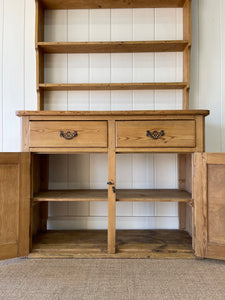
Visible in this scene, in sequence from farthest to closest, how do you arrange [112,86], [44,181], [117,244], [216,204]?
[44,181] < [112,86] < [117,244] < [216,204]

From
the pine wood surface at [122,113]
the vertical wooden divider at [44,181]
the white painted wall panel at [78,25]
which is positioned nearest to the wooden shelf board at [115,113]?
the pine wood surface at [122,113]

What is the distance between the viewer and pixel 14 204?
4.11 ft

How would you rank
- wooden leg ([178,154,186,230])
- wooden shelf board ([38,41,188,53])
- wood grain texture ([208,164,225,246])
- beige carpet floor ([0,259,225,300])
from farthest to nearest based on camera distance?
1. wooden leg ([178,154,186,230])
2. wooden shelf board ([38,41,188,53])
3. wood grain texture ([208,164,225,246])
4. beige carpet floor ([0,259,225,300])

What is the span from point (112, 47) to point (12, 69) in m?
0.90

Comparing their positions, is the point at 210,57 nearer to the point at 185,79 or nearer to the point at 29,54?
the point at 185,79

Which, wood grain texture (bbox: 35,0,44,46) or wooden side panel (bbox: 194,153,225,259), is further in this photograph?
wood grain texture (bbox: 35,0,44,46)

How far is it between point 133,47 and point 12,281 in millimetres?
1767

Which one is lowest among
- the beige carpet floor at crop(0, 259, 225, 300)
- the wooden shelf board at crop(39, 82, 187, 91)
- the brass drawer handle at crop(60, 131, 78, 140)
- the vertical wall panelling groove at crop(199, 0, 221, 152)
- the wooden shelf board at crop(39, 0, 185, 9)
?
the beige carpet floor at crop(0, 259, 225, 300)

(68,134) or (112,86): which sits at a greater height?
(112,86)

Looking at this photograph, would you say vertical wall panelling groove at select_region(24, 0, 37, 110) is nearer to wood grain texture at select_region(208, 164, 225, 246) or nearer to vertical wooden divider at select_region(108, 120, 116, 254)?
vertical wooden divider at select_region(108, 120, 116, 254)

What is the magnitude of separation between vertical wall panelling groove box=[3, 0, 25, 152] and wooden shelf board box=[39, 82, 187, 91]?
28cm

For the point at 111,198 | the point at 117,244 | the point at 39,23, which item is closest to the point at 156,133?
the point at 111,198

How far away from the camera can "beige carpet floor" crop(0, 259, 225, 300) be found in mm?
973

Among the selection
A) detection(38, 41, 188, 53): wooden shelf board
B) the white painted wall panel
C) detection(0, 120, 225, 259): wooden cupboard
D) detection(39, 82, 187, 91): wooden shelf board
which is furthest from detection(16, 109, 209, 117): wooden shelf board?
the white painted wall panel
